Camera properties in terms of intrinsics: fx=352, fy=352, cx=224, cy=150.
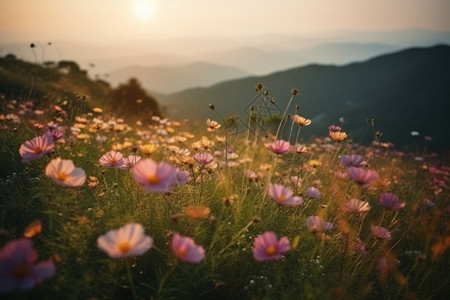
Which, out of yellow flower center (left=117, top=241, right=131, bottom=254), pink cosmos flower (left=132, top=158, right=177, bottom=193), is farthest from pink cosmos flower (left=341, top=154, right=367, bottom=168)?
yellow flower center (left=117, top=241, right=131, bottom=254)

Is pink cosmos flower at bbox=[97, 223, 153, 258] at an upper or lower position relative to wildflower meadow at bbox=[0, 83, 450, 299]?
upper

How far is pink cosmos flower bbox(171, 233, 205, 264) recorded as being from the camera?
1221 millimetres

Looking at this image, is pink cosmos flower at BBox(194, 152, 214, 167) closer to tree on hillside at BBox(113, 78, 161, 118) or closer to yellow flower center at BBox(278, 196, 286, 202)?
yellow flower center at BBox(278, 196, 286, 202)

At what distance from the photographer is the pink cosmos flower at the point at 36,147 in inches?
61.1

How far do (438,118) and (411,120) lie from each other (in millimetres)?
2740

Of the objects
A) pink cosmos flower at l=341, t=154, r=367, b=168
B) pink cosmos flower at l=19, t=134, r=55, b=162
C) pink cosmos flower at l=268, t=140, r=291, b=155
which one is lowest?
pink cosmos flower at l=341, t=154, r=367, b=168

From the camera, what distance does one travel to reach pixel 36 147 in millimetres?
1604

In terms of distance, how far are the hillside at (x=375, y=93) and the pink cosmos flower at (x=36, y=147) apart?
2400cm

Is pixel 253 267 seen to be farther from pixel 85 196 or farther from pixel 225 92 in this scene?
pixel 225 92

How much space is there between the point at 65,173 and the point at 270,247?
2.88ft

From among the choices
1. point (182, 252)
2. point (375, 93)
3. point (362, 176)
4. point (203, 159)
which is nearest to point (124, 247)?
point (182, 252)

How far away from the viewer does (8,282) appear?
1032 mm

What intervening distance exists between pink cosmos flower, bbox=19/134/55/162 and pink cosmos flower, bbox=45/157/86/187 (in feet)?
0.53

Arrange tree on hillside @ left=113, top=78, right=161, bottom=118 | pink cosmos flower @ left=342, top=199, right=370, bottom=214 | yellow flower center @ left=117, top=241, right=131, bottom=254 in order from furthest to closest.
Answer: tree on hillside @ left=113, top=78, right=161, bottom=118 < pink cosmos flower @ left=342, top=199, right=370, bottom=214 < yellow flower center @ left=117, top=241, right=131, bottom=254
